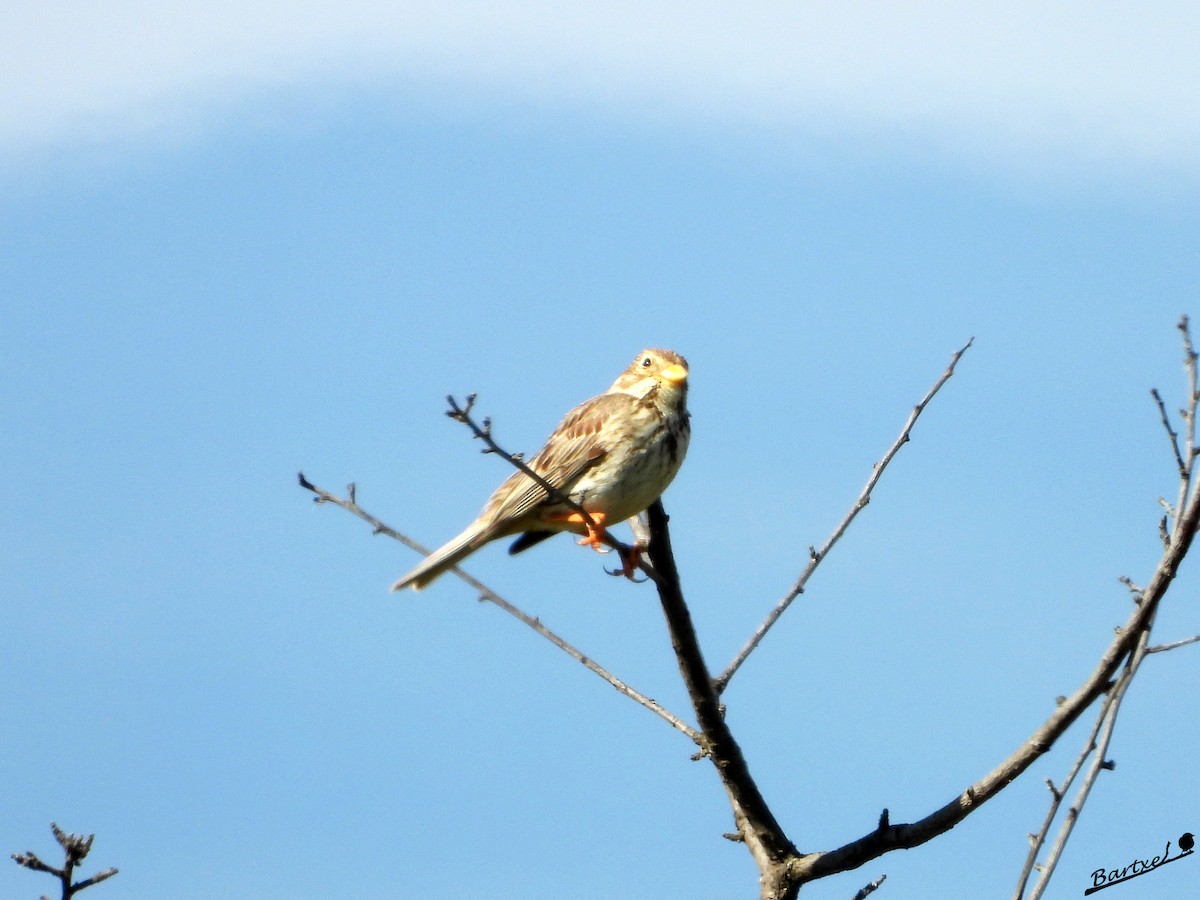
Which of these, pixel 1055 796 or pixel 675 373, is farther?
pixel 675 373

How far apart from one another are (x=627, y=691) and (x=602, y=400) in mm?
2566

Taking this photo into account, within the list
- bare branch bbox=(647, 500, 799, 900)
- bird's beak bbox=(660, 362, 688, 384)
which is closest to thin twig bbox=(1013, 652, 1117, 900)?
bare branch bbox=(647, 500, 799, 900)

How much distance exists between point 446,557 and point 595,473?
0.88 meters

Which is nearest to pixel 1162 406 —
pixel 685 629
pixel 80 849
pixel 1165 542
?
pixel 1165 542

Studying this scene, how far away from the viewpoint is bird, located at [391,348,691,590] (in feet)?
24.3

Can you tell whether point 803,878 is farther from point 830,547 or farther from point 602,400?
point 602,400

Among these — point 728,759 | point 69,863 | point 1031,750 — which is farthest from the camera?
point 728,759

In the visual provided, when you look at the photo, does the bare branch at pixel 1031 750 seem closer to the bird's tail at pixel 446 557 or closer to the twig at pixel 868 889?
the twig at pixel 868 889

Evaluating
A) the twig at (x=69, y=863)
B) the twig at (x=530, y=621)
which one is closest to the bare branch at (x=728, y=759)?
the twig at (x=530, y=621)

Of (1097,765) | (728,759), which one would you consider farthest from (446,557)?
(1097,765)

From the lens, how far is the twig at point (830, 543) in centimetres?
609

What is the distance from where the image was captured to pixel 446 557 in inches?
298

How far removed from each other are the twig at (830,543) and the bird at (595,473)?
114cm

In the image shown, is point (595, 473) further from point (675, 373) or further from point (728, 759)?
point (728, 759)
